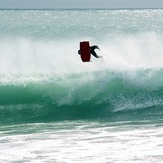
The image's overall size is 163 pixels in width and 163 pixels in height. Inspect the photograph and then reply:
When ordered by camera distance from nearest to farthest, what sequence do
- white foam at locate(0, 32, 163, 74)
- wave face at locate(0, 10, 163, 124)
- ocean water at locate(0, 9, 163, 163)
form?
ocean water at locate(0, 9, 163, 163)
wave face at locate(0, 10, 163, 124)
white foam at locate(0, 32, 163, 74)

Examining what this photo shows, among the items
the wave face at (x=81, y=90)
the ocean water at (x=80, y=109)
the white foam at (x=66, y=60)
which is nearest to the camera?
the ocean water at (x=80, y=109)

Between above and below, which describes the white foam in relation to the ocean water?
above

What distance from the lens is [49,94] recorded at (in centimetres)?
2475

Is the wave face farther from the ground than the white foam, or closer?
closer

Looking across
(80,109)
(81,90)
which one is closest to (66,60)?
(81,90)

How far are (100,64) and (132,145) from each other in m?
12.1

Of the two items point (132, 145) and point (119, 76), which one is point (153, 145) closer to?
point (132, 145)

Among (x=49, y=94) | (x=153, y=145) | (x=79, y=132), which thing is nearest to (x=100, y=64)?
(x=49, y=94)

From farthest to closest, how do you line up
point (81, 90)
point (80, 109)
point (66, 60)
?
1. point (66, 60)
2. point (81, 90)
3. point (80, 109)

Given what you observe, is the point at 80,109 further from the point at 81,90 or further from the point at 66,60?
the point at 66,60

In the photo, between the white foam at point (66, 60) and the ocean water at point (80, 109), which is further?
the white foam at point (66, 60)

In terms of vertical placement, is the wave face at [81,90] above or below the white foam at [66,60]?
→ below

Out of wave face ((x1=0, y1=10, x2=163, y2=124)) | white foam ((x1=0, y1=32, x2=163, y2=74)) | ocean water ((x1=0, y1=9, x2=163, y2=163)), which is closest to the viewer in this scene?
ocean water ((x1=0, y1=9, x2=163, y2=163))

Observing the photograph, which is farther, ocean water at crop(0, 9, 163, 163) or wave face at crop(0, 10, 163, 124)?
wave face at crop(0, 10, 163, 124)
